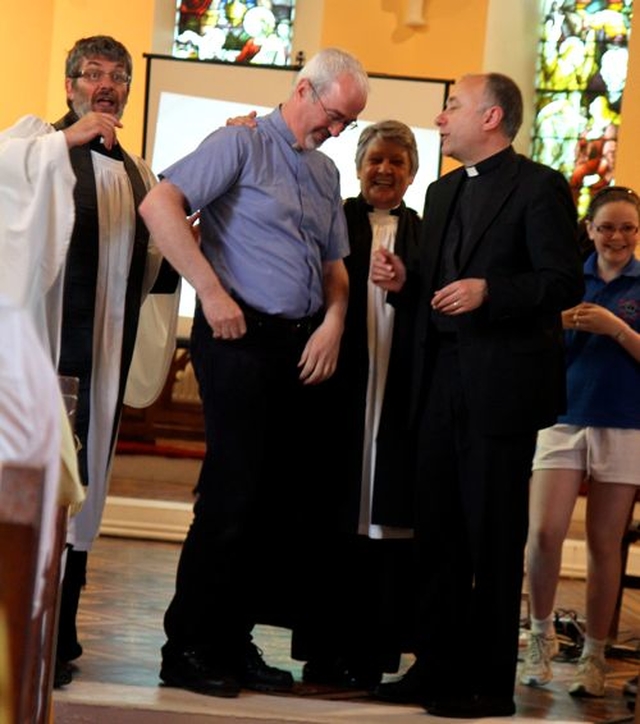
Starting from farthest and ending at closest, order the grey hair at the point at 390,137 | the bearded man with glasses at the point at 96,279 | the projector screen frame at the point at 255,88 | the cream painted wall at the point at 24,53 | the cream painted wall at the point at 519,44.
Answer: the cream painted wall at the point at 24,53 < the cream painted wall at the point at 519,44 < the projector screen frame at the point at 255,88 < the grey hair at the point at 390,137 < the bearded man with glasses at the point at 96,279

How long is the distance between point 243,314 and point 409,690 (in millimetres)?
1111

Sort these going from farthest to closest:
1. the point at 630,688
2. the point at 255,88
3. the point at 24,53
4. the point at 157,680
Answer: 1. the point at 24,53
2. the point at 255,88
3. the point at 630,688
4. the point at 157,680

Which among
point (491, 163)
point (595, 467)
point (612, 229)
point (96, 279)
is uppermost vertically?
point (491, 163)

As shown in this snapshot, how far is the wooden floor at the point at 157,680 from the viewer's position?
3.81 m

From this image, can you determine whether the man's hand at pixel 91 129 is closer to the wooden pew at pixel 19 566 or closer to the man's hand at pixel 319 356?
the man's hand at pixel 319 356

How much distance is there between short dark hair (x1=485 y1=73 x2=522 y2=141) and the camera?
166 inches

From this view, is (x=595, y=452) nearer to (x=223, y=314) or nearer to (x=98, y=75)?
(x=223, y=314)

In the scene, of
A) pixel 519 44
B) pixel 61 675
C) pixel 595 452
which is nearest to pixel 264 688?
pixel 61 675

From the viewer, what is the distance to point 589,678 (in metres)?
4.87

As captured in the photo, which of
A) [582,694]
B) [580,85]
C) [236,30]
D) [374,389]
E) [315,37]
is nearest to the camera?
[374,389]

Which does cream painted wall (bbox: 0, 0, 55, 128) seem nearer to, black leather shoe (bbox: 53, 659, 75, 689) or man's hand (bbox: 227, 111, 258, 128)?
man's hand (bbox: 227, 111, 258, 128)

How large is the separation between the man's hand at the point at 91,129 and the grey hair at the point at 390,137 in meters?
0.84

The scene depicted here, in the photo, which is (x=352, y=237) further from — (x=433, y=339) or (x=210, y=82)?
(x=210, y=82)

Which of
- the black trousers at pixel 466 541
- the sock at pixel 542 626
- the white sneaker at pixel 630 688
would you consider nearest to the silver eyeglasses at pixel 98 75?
the black trousers at pixel 466 541
